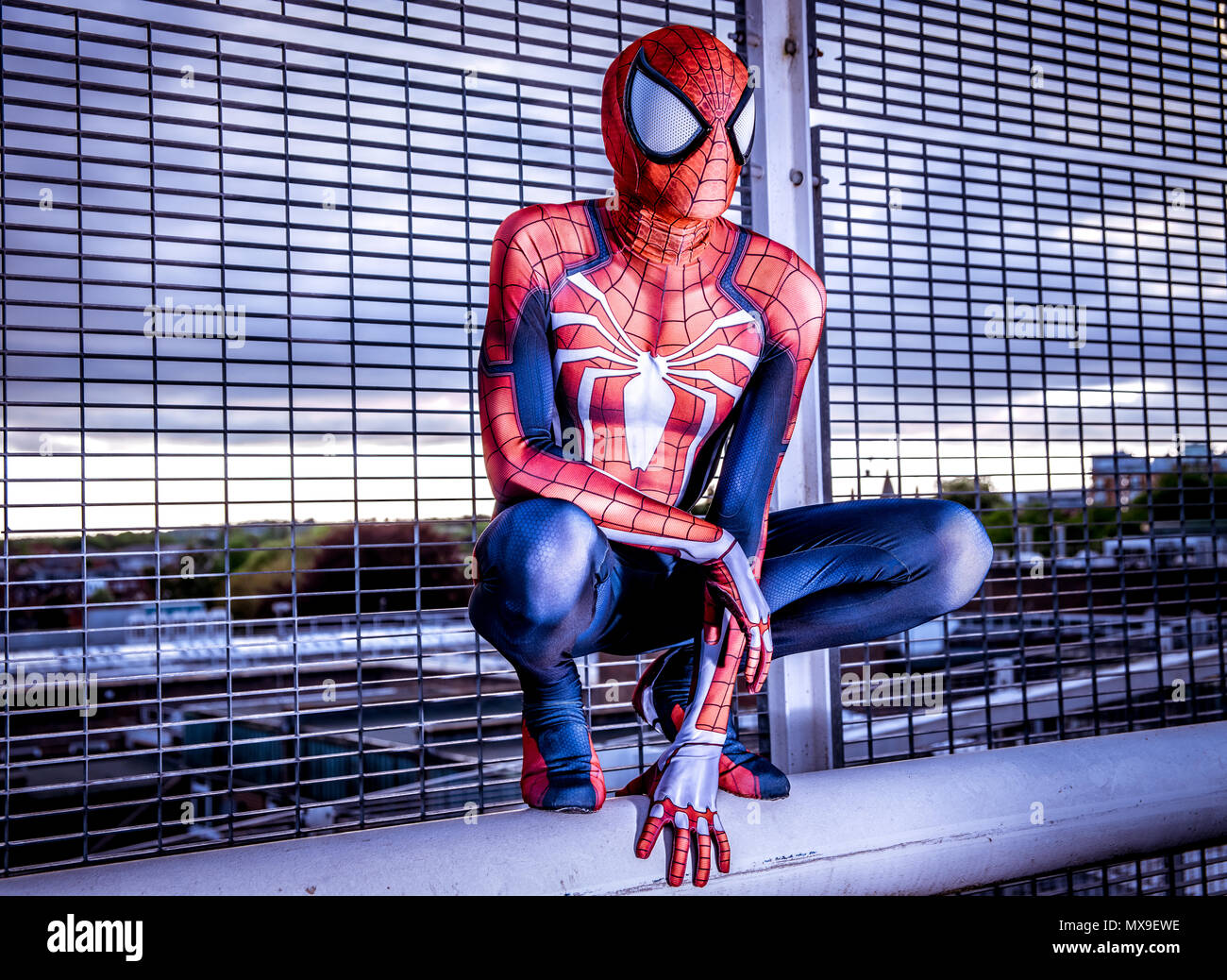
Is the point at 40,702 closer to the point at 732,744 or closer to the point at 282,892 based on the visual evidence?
the point at 282,892

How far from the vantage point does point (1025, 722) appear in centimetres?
269

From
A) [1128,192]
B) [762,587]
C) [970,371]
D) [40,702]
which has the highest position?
[1128,192]

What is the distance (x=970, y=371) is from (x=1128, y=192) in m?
1.16

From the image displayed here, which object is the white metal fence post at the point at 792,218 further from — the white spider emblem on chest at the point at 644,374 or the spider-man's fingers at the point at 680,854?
the spider-man's fingers at the point at 680,854

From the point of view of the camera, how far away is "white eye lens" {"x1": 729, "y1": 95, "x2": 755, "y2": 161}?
63.1 inches

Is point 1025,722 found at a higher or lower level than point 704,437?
lower

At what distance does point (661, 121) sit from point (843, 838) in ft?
4.69

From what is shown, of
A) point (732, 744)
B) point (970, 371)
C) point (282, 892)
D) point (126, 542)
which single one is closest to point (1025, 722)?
point (970, 371)

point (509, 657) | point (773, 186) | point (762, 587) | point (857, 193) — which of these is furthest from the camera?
point (857, 193)

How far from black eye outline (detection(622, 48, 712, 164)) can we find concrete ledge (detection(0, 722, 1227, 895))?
3.95ft

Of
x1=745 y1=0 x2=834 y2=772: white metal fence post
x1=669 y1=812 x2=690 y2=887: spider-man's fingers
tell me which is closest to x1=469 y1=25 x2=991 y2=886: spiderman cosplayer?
x1=669 y1=812 x2=690 y2=887: spider-man's fingers

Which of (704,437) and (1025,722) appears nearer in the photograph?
(704,437)

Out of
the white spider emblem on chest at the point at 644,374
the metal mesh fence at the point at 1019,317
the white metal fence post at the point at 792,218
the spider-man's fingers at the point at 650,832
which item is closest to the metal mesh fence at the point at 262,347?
the white metal fence post at the point at 792,218

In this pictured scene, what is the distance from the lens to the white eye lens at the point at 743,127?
5.26ft
